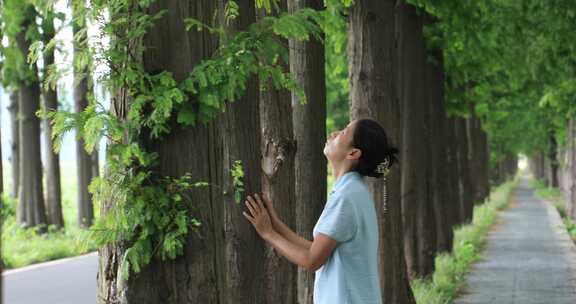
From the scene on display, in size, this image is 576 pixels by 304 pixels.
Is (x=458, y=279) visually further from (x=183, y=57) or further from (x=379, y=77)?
(x=183, y=57)

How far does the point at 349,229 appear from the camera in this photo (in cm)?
441

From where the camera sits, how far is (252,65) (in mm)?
4883

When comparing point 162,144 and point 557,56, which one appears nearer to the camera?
point 162,144

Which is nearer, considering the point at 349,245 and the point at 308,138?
the point at 349,245

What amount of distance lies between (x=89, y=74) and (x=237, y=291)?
68.2 inches

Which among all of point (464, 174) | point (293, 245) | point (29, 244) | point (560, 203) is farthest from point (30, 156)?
point (560, 203)

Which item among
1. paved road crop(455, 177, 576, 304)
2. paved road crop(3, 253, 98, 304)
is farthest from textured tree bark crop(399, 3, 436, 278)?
paved road crop(3, 253, 98, 304)

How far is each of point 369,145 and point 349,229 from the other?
0.43 metres

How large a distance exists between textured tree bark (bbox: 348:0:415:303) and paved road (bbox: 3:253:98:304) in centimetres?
488

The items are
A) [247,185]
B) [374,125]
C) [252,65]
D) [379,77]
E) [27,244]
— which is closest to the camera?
[374,125]

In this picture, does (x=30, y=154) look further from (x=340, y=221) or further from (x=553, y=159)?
(x=553, y=159)

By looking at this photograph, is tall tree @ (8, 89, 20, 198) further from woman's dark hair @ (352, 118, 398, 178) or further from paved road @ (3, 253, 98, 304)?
woman's dark hair @ (352, 118, 398, 178)

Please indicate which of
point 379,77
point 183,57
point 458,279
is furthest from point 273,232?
point 458,279

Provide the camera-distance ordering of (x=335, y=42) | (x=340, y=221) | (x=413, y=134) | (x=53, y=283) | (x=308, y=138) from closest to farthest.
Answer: (x=340, y=221) < (x=308, y=138) < (x=413, y=134) < (x=53, y=283) < (x=335, y=42)
